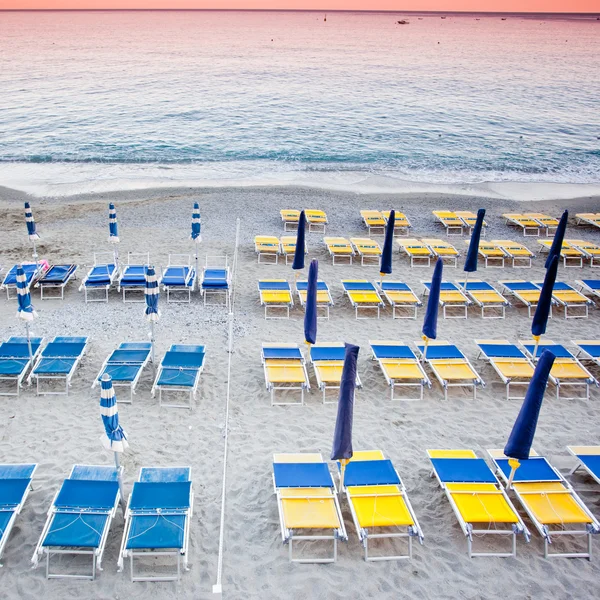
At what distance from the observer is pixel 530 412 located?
613cm

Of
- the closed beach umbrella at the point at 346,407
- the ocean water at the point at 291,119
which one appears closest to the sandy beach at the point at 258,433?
the closed beach umbrella at the point at 346,407

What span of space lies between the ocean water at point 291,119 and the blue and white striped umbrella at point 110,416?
823 inches

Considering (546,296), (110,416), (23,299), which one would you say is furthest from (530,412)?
(23,299)

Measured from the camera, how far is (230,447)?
780cm

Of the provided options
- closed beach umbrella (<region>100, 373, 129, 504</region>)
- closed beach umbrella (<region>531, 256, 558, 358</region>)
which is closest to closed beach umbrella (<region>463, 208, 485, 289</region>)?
closed beach umbrella (<region>531, 256, 558, 358</region>)

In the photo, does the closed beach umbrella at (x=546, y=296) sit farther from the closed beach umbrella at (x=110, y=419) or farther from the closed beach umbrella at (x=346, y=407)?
the closed beach umbrella at (x=110, y=419)

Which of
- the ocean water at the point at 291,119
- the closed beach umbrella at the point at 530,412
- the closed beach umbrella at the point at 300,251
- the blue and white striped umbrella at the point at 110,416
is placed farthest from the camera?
the ocean water at the point at 291,119

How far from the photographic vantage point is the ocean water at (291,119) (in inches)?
1117

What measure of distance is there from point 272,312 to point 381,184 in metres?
15.1

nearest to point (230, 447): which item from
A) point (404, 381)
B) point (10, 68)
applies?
point (404, 381)

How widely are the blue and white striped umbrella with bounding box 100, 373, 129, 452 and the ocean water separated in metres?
20.9

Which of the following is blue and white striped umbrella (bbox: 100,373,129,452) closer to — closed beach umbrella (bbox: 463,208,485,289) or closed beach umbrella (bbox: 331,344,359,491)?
closed beach umbrella (bbox: 331,344,359,491)

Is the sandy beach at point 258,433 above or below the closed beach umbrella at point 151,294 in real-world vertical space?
below

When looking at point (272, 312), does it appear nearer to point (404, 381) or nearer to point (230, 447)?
point (404, 381)
